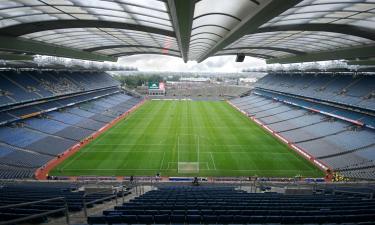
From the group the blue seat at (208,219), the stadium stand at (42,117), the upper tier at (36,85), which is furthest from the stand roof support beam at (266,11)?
the upper tier at (36,85)

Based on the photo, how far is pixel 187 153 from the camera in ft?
106

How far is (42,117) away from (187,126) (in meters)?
20.8

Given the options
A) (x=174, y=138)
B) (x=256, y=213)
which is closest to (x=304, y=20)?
(x=256, y=213)

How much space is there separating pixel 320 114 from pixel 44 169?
37099 mm

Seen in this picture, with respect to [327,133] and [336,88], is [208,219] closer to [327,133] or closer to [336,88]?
[327,133]

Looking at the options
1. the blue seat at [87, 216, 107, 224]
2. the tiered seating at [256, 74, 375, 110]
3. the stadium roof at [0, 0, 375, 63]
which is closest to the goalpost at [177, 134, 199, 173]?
the stadium roof at [0, 0, 375, 63]

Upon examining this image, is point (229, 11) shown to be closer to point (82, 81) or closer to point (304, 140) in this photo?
point (304, 140)

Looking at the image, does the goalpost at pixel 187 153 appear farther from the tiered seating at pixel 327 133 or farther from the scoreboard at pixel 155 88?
the scoreboard at pixel 155 88

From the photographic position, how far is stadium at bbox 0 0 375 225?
31.1ft

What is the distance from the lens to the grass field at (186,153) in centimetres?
2708

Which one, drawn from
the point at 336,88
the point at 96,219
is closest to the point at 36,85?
Answer: the point at 96,219

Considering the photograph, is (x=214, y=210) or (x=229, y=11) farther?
(x=229, y=11)

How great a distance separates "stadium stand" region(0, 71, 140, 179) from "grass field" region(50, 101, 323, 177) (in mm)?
2742

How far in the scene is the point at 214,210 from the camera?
8.52m
